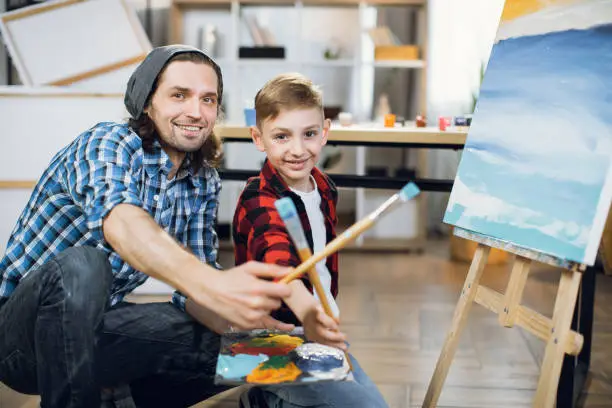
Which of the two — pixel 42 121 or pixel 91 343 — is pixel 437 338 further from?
pixel 42 121

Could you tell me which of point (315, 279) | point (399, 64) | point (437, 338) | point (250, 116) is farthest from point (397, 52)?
point (315, 279)

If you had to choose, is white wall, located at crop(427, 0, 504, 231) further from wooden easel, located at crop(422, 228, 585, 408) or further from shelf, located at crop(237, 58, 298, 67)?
wooden easel, located at crop(422, 228, 585, 408)

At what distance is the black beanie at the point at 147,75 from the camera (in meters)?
1.53

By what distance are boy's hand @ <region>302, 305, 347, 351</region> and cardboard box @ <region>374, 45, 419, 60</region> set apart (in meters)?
3.17

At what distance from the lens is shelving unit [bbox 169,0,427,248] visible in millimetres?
4262

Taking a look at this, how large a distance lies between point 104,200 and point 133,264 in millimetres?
153

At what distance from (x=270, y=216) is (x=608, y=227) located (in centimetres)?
269

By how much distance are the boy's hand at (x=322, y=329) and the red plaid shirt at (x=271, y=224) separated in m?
0.21

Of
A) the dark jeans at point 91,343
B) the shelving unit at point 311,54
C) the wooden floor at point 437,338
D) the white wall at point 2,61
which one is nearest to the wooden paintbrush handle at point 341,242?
the dark jeans at point 91,343

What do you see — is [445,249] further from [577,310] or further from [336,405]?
[336,405]

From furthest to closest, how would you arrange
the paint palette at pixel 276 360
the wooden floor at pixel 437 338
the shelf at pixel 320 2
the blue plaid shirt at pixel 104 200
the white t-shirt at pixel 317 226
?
the shelf at pixel 320 2
the wooden floor at pixel 437 338
the white t-shirt at pixel 317 226
the blue plaid shirt at pixel 104 200
the paint palette at pixel 276 360

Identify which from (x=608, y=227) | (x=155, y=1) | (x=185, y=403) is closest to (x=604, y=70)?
(x=185, y=403)

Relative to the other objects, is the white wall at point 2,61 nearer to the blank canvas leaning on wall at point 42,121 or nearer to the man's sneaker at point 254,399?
the blank canvas leaning on wall at point 42,121

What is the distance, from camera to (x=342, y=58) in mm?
4516
